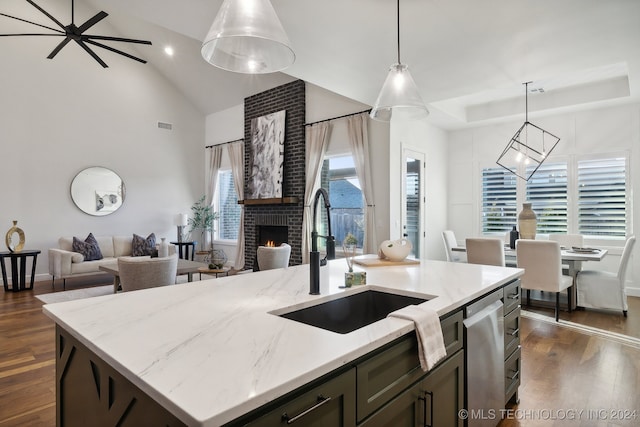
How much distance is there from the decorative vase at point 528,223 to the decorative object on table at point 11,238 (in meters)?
7.64

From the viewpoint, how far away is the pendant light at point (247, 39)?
1.40 meters

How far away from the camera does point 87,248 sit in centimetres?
628

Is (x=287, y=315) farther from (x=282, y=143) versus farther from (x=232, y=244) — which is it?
(x=232, y=244)

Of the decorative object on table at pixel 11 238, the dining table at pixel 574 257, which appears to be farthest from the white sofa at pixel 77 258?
the dining table at pixel 574 257

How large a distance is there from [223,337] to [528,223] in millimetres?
4791

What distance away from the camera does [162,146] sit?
803 cm

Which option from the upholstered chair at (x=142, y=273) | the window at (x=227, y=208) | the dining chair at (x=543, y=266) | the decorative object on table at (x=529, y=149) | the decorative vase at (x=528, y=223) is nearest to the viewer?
the upholstered chair at (x=142, y=273)

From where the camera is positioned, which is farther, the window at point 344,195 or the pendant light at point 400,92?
the window at point 344,195

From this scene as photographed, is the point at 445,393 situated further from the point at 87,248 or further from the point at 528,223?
the point at 87,248

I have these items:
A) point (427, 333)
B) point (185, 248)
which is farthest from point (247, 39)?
point (185, 248)

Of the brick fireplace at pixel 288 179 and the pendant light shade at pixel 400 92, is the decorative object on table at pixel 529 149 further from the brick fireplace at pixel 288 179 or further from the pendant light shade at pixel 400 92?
Answer: the pendant light shade at pixel 400 92

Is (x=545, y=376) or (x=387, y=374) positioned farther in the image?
(x=545, y=376)

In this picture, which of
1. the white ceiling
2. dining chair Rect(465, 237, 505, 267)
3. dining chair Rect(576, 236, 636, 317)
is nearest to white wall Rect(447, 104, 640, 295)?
the white ceiling

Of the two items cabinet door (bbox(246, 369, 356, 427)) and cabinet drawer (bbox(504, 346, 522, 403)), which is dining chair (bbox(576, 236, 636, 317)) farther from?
cabinet door (bbox(246, 369, 356, 427))
